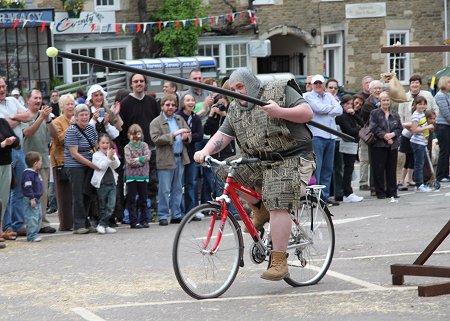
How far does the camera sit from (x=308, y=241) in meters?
9.58

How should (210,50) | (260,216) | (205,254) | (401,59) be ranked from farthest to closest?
(401,59)
(210,50)
(260,216)
(205,254)

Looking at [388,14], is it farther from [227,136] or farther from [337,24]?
[227,136]

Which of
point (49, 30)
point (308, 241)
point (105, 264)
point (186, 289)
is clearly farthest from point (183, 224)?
point (49, 30)

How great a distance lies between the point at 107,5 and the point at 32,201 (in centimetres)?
2498

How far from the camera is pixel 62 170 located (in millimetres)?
14602

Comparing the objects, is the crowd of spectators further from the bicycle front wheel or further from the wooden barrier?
the wooden barrier

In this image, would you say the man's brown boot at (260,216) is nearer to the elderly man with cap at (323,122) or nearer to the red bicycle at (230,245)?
the red bicycle at (230,245)

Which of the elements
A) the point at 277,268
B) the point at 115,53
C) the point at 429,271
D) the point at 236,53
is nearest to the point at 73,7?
the point at 115,53

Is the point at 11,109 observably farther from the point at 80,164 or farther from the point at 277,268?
the point at 277,268

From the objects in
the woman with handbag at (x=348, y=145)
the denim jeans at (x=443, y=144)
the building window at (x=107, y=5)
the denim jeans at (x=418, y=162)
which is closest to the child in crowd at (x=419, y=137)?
the denim jeans at (x=418, y=162)

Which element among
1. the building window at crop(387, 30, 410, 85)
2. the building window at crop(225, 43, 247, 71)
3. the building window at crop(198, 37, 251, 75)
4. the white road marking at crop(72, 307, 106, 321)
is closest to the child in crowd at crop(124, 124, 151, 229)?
the white road marking at crop(72, 307, 106, 321)

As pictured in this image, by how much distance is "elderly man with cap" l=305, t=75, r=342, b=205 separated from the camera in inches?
637

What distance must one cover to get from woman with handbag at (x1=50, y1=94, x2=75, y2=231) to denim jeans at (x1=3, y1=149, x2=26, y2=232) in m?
0.68

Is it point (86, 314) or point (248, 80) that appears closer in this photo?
point (86, 314)
